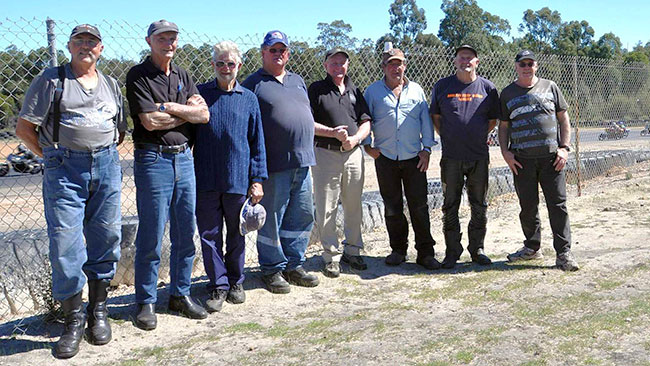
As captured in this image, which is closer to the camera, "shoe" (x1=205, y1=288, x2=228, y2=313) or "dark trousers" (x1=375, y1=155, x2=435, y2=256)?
"shoe" (x1=205, y1=288, x2=228, y2=313)

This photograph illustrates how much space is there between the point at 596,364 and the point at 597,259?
2578 millimetres

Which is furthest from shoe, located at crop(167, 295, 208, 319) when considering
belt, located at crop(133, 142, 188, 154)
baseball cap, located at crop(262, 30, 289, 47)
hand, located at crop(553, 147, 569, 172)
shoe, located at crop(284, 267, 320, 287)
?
hand, located at crop(553, 147, 569, 172)

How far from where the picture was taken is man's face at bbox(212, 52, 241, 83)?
451cm

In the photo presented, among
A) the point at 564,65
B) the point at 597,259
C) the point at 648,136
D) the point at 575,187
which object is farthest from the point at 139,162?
the point at 648,136

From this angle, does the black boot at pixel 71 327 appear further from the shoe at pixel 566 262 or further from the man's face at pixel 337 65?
the shoe at pixel 566 262

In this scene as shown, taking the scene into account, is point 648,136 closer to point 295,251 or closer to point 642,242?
point 642,242

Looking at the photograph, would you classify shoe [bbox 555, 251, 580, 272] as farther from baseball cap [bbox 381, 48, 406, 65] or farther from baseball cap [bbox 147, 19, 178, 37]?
baseball cap [bbox 147, 19, 178, 37]

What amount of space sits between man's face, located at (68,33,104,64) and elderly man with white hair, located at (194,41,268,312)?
3.11 feet

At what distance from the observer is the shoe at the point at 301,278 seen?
5348 millimetres

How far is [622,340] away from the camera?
387cm

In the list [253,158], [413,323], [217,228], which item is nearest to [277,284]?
[217,228]

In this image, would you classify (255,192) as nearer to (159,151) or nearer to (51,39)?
(159,151)

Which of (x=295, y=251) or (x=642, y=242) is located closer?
(x=295, y=251)

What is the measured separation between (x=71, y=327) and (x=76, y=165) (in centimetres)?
104
